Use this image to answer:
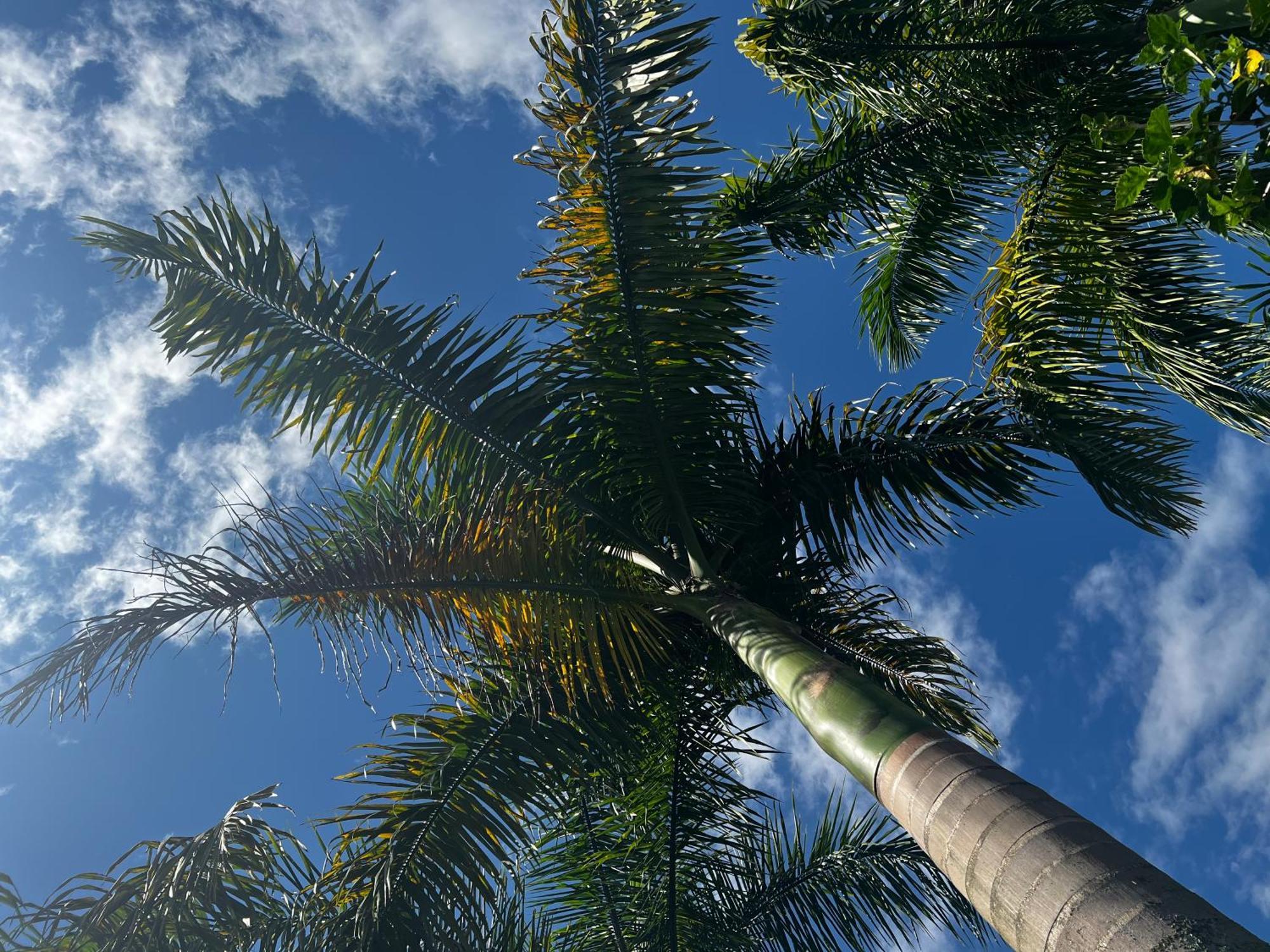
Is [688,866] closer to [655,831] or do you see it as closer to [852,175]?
[655,831]

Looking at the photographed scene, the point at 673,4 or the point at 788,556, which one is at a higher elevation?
the point at 673,4

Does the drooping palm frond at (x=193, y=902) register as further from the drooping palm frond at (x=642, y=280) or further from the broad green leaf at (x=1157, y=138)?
the broad green leaf at (x=1157, y=138)

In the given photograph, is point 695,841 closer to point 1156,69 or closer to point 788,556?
point 788,556

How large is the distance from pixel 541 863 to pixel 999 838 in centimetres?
427

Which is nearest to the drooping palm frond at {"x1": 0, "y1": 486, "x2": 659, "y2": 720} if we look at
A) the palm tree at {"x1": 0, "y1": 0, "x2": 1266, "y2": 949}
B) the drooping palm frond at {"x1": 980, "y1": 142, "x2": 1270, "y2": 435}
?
the palm tree at {"x1": 0, "y1": 0, "x2": 1266, "y2": 949}

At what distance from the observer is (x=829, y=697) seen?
12.4 feet

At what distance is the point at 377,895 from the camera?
16.0 ft

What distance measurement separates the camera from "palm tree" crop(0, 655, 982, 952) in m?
5.11

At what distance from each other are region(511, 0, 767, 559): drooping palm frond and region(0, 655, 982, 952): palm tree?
1450mm

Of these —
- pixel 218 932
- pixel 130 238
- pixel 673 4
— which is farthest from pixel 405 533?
pixel 673 4

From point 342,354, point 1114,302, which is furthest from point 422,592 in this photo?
point 1114,302

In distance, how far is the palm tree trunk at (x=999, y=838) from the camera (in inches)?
86.0

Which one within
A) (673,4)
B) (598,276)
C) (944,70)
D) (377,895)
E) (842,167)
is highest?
(842,167)

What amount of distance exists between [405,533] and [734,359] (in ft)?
7.20
